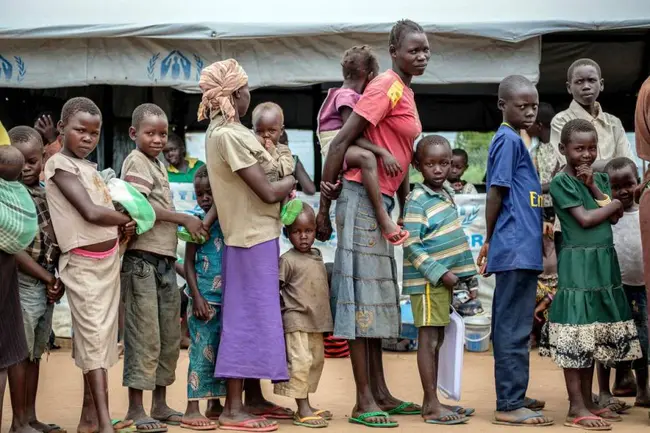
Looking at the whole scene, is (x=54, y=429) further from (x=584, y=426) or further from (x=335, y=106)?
(x=584, y=426)

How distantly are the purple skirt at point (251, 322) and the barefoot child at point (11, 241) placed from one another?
1.12 metres

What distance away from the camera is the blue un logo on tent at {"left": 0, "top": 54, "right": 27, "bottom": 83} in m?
9.97

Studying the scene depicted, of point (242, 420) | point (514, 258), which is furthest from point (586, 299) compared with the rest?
point (242, 420)

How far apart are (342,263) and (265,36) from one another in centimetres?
398

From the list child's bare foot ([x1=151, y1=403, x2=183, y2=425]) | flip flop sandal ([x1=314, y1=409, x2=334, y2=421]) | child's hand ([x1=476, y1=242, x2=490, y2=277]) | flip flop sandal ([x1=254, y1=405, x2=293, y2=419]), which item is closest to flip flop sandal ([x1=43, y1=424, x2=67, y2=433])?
child's bare foot ([x1=151, y1=403, x2=183, y2=425])

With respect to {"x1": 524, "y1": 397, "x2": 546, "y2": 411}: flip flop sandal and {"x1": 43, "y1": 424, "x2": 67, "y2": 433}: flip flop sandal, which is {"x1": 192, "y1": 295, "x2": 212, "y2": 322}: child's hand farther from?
{"x1": 524, "y1": 397, "x2": 546, "y2": 411}: flip flop sandal

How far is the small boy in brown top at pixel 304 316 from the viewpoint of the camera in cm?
591

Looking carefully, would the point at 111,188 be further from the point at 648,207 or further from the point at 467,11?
the point at 467,11

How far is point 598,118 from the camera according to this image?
24.9 ft

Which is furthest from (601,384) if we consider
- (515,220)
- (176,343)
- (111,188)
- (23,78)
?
(23,78)

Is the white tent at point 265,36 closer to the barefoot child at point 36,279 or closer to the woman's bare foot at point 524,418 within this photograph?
the barefoot child at point 36,279

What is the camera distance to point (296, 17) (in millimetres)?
9836

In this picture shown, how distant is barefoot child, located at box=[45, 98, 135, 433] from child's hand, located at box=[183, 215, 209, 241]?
44cm

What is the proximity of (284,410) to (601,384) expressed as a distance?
1.95m
